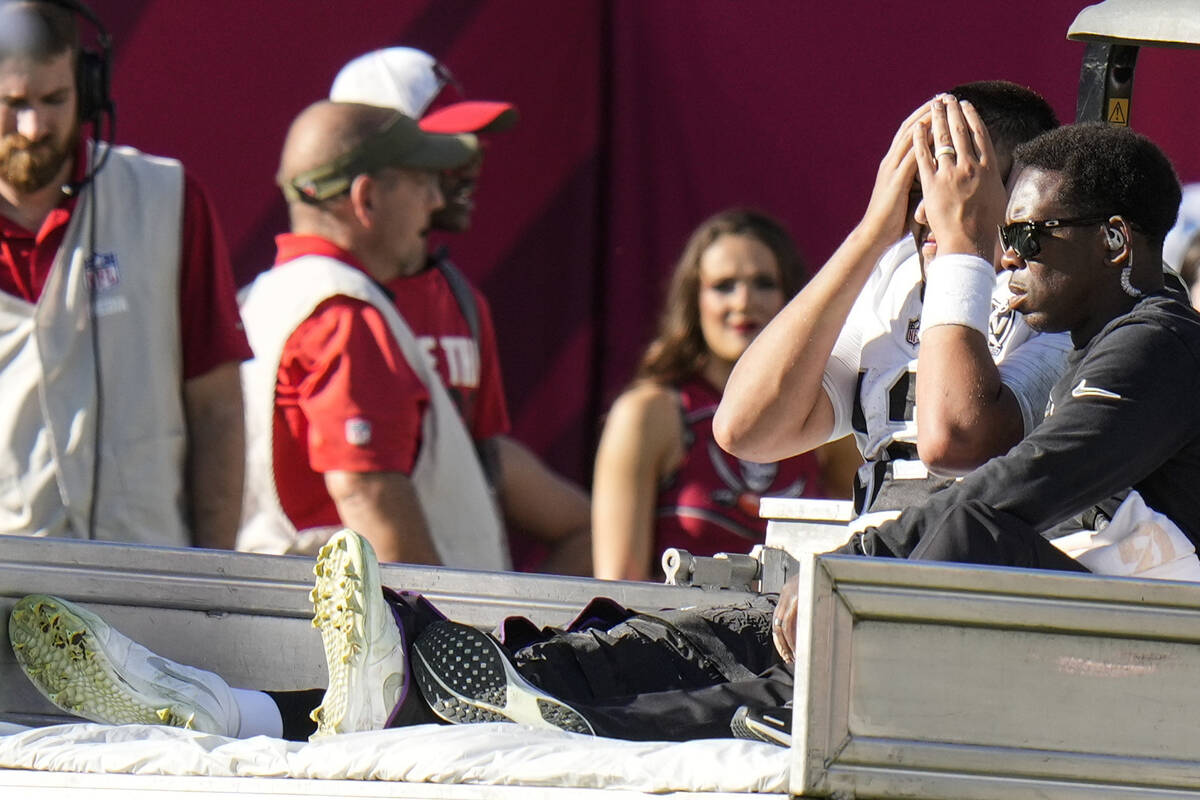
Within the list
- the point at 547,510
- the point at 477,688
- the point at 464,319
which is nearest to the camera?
the point at 477,688

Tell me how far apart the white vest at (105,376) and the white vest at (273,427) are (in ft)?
0.61

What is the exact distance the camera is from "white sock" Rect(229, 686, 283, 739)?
3000 millimetres

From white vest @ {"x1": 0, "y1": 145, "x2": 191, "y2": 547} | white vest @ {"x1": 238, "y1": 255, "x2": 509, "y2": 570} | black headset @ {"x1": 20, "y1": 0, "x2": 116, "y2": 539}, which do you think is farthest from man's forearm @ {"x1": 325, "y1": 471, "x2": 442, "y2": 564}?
black headset @ {"x1": 20, "y1": 0, "x2": 116, "y2": 539}

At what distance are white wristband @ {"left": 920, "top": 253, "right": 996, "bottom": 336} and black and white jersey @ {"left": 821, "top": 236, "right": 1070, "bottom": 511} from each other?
0.45ft

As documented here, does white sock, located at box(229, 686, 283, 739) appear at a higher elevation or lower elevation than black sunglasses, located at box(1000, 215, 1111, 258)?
lower

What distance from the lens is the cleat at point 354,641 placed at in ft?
9.00

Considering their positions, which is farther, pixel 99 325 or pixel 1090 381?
pixel 99 325

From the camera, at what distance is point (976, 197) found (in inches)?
118

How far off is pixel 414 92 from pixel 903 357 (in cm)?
218

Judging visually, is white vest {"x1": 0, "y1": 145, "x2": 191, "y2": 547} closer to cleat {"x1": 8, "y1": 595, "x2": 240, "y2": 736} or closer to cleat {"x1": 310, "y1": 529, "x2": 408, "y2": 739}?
cleat {"x1": 8, "y1": 595, "x2": 240, "y2": 736}

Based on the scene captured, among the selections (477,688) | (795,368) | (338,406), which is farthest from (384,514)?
(477,688)

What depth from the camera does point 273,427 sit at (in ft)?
15.0

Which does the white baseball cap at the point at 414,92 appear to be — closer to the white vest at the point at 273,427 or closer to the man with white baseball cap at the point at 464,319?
the man with white baseball cap at the point at 464,319

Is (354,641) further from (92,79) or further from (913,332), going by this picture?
(92,79)
